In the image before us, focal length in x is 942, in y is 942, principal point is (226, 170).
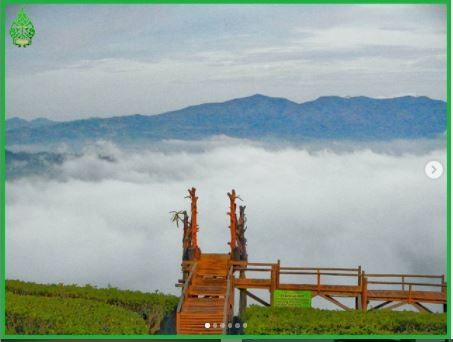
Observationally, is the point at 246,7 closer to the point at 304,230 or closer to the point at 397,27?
the point at 397,27

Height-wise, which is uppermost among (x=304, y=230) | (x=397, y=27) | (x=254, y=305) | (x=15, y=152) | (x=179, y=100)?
(x=397, y=27)

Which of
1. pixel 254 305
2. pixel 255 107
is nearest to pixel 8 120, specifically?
pixel 255 107

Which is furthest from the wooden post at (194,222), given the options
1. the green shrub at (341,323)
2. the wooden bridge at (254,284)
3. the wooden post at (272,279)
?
the green shrub at (341,323)

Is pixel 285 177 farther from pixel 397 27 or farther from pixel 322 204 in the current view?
pixel 397 27

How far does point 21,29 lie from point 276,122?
4.21 metres

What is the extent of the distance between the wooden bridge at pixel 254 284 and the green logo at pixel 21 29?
3495 mm

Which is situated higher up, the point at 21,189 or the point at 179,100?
the point at 179,100

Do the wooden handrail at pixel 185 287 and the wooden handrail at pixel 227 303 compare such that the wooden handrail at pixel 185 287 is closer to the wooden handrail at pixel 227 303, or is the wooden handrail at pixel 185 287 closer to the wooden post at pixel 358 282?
the wooden handrail at pixel 227 303

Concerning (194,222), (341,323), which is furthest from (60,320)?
(341,323)

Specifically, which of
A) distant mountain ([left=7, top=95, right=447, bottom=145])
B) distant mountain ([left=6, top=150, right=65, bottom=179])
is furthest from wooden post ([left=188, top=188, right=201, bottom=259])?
distant mountain ([left=6, top=150, right=65, bottom=179])

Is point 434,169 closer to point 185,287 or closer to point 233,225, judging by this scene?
point 233,225

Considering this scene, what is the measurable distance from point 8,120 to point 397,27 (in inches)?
244

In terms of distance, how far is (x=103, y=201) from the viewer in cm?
1484

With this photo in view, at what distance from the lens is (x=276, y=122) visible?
48.7 feet
